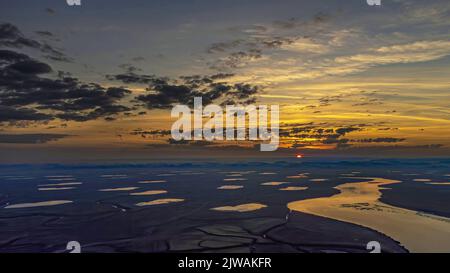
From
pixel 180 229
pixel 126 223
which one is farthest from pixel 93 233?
pixel 180 229

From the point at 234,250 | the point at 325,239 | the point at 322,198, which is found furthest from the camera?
the point at 322,198

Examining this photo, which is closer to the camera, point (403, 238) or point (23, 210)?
point (403, 238)

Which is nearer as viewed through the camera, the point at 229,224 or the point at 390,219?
the point at 229,224
